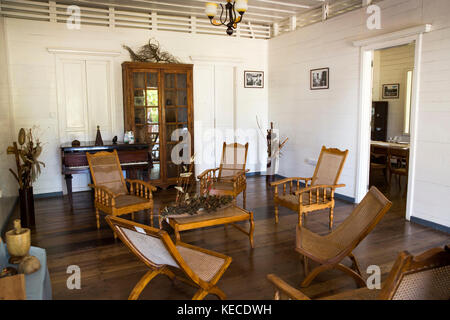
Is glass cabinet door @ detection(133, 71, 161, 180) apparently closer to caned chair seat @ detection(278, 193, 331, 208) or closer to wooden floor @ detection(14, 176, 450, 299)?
wooden floor @ detection(14, 176, 450, 299)

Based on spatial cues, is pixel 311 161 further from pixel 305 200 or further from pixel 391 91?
pixel 391 91

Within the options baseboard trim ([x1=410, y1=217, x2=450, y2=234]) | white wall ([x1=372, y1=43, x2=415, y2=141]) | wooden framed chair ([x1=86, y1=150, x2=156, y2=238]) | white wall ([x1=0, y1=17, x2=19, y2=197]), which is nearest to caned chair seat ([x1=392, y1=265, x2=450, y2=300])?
baseboard trim ([x1=410, y1=217, x2=450, y2=234])

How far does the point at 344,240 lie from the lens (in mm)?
3338

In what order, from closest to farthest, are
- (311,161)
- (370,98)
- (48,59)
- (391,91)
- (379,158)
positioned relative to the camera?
1. (370,98)
2. (48,59)
3. (311,161)
4. (379,158)
5. (391,91)

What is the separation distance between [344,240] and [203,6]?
17.0 feet

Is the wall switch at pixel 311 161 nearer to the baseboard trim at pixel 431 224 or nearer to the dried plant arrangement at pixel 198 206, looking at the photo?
the baseboard trim at pixel 431 224

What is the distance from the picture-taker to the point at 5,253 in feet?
9.07

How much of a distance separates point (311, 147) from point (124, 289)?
499 cm

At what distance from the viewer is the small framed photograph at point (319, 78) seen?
6.66 m

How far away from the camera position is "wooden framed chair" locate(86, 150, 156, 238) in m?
4.59

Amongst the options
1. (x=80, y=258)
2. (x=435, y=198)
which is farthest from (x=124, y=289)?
(x=435, y=198)

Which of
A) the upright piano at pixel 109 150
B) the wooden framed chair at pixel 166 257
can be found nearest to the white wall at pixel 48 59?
the upright piano at pixel 109 150

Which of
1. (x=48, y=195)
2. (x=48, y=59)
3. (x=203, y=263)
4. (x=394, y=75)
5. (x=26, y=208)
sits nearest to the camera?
(x=203, y=263)

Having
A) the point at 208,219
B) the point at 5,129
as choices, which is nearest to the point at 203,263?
the point at 208,219
